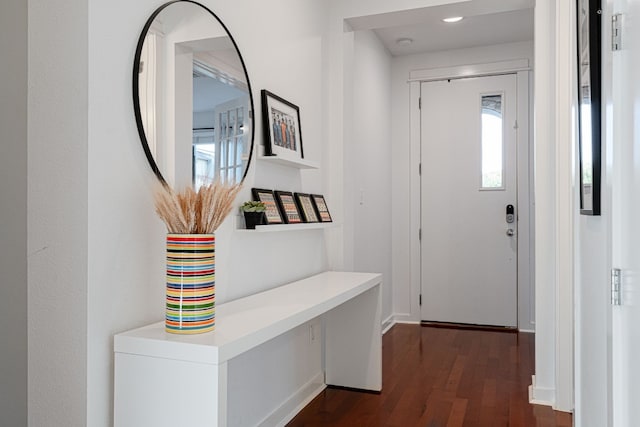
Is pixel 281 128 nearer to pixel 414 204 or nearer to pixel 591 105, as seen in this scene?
pixel 591 105

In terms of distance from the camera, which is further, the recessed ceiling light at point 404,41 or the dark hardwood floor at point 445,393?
the recessed ceiling light at point 404,41

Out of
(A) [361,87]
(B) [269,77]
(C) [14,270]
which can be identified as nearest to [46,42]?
(C) [14,270]

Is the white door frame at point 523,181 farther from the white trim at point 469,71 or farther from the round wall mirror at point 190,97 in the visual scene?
the round wall mirror at point 190,97

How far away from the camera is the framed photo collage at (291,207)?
2.31 m

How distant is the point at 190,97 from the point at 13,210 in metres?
0.68

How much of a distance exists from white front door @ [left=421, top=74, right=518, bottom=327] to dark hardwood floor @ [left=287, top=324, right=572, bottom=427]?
0.60 m

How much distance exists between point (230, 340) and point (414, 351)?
9.07ft

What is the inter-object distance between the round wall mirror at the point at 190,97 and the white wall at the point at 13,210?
320 mm

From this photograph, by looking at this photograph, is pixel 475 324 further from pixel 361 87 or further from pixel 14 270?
pixel 14 270

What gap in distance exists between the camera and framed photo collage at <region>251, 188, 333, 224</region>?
91.0 inches

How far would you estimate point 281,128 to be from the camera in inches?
97.9

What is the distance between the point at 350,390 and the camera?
2938mm

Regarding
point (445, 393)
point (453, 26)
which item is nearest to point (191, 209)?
point (445, 393)

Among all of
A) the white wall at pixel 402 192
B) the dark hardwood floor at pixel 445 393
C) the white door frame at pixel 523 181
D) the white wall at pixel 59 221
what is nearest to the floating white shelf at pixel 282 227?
the white wall at pixel 59 221
